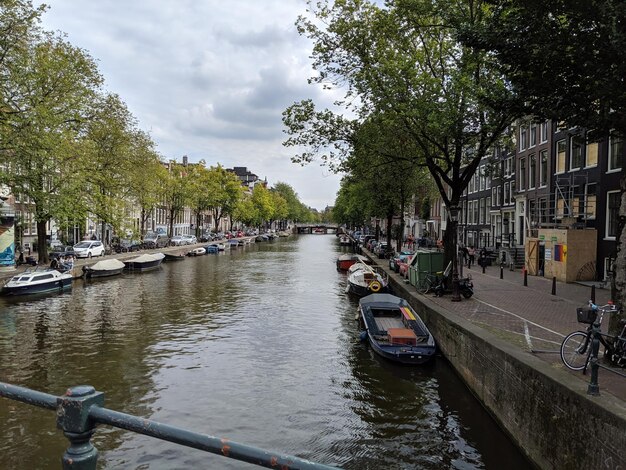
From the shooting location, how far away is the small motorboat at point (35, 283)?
26938mm

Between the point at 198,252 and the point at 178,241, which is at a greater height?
the point at 178,241

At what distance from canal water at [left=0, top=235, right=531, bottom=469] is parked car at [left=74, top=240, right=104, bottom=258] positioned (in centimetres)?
1676

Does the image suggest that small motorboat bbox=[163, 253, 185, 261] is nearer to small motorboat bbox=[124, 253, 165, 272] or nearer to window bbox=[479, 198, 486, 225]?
small motorboat bbox=[124, 253, 165, 272]

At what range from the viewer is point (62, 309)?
2438 cm

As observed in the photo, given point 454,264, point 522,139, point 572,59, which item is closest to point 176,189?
point 522,139

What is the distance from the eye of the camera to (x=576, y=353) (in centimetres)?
931

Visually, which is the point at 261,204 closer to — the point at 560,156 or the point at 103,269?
the point at 103,269

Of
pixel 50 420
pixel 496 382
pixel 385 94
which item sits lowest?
pixel 50 420

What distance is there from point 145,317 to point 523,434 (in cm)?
1815

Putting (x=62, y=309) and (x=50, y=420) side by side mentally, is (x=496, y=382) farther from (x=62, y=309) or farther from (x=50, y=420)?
(x=62, y=309)

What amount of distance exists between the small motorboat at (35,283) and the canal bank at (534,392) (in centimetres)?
2286

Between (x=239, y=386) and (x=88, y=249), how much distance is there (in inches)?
1384

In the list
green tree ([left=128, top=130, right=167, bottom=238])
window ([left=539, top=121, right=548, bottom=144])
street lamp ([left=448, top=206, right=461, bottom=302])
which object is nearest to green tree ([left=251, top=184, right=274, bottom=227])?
green tree ([left=128, top=130, right=167, bottom=238])

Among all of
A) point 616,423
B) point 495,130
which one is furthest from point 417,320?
point 616,423
